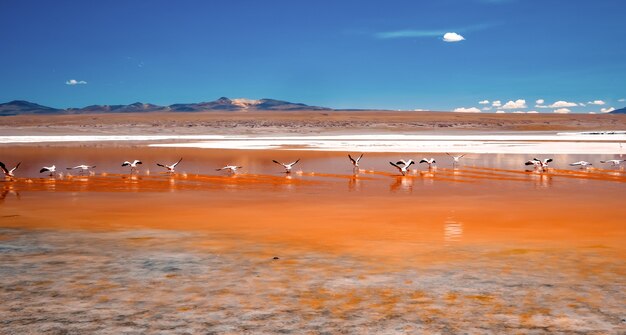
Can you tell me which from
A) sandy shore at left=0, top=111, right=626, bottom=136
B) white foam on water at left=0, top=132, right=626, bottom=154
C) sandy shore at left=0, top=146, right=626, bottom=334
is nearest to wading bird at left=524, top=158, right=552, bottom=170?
sandy shore at left=0, top=146, right=626, bottom=334

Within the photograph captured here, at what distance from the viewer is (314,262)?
8336mm

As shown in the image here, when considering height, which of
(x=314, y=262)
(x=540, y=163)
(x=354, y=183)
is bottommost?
(x=314, y=262)

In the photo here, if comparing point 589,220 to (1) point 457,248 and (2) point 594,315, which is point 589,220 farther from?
(2) point 594,315

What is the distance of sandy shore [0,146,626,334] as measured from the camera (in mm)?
5906

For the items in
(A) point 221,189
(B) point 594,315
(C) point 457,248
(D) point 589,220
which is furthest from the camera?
(A) point 221,189

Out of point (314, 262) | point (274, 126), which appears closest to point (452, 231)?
point (314, 262)

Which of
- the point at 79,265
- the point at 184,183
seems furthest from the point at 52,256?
the point at 184,183

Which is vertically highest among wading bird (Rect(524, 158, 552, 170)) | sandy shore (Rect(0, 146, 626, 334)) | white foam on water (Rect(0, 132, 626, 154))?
white foam on water (Rect(0, 132, 626, 154))

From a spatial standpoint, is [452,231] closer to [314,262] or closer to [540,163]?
[314,262]

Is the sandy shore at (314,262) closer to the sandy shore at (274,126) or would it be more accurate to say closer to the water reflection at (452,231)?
the water reflection at (452,231)

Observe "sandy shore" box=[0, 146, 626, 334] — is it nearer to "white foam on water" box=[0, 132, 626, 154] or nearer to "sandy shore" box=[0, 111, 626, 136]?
"white foam on water" box=[0, 132, 626, 154]

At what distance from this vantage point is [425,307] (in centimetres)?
623

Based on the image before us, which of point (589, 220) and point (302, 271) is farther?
point (589, 220)

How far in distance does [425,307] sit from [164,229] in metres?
6.24
